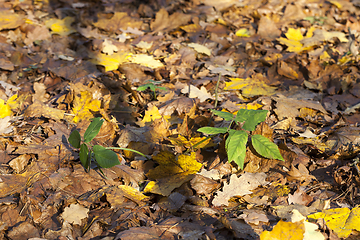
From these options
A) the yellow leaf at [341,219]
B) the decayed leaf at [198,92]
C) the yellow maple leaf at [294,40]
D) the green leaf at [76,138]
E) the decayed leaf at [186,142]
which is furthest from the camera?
the yellow maple leaf at [294,40]

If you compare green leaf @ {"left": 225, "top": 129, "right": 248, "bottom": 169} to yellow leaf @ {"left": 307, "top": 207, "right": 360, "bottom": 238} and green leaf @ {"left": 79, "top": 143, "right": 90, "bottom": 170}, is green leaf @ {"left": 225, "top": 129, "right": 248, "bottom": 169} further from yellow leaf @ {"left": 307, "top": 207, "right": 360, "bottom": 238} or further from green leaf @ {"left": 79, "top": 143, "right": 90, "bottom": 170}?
green leaf @ {"left": 79, "top": 143, "right": 90, "bottom": 170}

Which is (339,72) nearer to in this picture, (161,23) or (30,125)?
(161,23)

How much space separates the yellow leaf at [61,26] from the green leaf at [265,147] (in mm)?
3628

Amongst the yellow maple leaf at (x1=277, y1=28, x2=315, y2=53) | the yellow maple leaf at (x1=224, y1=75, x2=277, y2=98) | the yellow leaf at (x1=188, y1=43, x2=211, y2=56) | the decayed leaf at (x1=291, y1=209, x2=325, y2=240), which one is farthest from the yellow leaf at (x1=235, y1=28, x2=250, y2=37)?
the decayed leaf at (x1=291, y1=209, x2=325, y2=240)

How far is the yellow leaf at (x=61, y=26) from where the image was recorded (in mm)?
4375

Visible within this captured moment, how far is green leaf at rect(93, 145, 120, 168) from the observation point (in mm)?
1801

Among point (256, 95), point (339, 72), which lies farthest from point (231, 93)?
point (339, 72)

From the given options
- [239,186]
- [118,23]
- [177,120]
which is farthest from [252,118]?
[118,23]

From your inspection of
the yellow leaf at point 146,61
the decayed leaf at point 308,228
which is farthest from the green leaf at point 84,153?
the yellow leaf at point 146,61

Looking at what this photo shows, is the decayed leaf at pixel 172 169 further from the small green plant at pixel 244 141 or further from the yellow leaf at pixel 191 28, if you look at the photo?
the yellow leaf at pixel 191 28

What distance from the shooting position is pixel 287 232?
4.83ft

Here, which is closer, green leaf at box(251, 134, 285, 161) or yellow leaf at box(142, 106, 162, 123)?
green leaf at box(251, 134, 285, 161)

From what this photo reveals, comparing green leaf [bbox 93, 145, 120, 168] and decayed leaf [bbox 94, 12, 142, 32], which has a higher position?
decayed leaf [bbox 94, 12, 142, 32]

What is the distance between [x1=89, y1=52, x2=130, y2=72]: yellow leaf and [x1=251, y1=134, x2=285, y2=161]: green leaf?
219 centimetres
